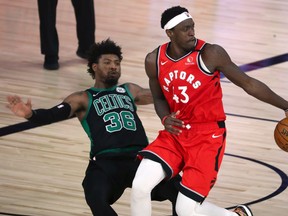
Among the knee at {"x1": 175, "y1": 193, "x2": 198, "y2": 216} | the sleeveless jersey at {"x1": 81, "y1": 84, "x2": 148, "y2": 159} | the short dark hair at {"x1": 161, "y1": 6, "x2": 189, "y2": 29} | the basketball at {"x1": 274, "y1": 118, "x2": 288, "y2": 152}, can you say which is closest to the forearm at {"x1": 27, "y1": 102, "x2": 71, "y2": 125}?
the sleeveless jersey at {"x1": 81, "y1": 84, "x2": 148, "y2": 159}

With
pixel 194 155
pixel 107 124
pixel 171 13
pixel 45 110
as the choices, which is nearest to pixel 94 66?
pixel 107 124

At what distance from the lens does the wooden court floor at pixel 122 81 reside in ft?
24.8

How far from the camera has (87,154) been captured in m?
8.46

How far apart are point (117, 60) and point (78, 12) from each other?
439 cm

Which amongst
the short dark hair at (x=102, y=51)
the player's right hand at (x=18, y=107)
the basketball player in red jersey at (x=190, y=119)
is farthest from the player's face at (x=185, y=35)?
the player's right hand at (x=18, y=107)

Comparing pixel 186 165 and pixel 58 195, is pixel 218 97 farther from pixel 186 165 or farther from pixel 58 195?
pixel 58 195

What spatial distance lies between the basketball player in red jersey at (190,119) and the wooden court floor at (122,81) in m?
1.09

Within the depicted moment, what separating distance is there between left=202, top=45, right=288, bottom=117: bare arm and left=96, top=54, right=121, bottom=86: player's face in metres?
0.86

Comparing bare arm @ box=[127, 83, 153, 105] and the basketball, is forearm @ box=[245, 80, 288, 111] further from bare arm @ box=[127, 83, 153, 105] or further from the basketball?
bare arm @ box=[127, 83, 153, 105]

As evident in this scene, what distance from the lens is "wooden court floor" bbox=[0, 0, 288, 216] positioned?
7.55 m

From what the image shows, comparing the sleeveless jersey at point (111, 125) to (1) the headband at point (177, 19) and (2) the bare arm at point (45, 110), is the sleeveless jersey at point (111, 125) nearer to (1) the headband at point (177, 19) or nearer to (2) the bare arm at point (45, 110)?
(2) the bare arm at point (45, 110)

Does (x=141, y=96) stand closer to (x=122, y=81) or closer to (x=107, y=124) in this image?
(x=107, y=124)

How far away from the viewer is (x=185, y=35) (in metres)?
6.21

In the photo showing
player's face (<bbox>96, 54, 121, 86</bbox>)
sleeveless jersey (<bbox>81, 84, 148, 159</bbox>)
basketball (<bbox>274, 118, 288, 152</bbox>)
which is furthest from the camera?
player's face (<bbox>96, 54, 121, 86</bbox>)
